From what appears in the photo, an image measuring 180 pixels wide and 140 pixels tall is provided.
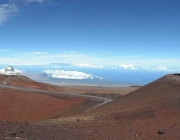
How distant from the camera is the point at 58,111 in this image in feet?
153

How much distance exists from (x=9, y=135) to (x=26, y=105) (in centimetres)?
3910

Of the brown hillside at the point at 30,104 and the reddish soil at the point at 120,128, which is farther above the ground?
the reddish soil at the point at 120,128

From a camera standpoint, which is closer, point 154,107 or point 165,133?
point 165,133

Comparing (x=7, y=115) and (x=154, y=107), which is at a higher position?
(x=154, y=107)

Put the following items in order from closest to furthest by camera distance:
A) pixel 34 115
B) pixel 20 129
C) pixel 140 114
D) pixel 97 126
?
pixel 20 129, pixel 97 126, pixel 140 114, pixel 34 115

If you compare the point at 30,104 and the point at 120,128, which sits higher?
the point at 120,128

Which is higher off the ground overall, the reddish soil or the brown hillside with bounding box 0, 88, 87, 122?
the reddish soil

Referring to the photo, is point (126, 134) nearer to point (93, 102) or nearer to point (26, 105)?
point (93, 102)

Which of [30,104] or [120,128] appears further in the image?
[30,104]

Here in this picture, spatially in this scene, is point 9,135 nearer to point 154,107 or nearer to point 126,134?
point 126,134

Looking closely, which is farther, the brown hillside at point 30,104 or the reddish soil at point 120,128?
the brown hillside at point 30,104

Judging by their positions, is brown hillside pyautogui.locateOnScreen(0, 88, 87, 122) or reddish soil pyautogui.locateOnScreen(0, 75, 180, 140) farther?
brown hillside pyautogui.locateOnScreen(0, 88, 87, 122)

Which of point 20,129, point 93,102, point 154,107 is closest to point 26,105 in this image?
point 93,102

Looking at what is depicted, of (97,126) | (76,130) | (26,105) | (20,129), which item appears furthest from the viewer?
(26,105)
